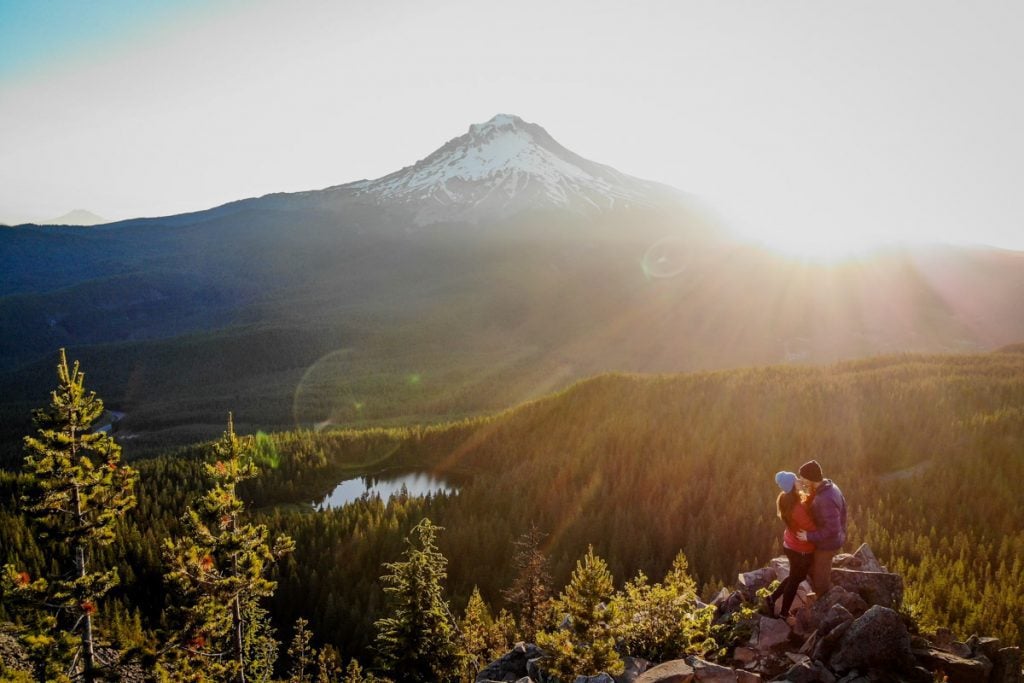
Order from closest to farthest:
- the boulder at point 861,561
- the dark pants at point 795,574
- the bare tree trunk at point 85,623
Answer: the dark pants at point 795,574
the boulder at point 861,561
the bare tree trunk at point 85,623

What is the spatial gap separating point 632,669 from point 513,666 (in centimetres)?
328

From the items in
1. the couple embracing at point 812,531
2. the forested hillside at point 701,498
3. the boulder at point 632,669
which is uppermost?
the couple embracing at point 812,531

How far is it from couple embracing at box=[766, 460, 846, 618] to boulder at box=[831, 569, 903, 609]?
1.04ft

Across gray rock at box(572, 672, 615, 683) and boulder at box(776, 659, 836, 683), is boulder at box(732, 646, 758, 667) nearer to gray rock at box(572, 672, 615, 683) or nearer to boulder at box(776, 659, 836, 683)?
boulder at box(776, 659, 836, 683)

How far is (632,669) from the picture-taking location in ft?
30.7

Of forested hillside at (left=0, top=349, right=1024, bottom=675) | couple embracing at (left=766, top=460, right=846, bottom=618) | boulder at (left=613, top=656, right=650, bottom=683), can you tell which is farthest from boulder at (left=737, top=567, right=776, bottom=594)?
boulder at (left=613, top=656, right=650, bottom=683)

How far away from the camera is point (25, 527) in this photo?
33781 millimetres

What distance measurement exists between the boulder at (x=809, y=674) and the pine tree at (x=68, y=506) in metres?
12.5

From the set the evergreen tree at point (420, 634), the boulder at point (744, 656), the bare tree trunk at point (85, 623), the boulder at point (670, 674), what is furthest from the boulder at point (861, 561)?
the bare tree trunk at point (85, 623)

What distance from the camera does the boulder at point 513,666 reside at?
37.3 ft

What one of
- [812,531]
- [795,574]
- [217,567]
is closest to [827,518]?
[812,531]

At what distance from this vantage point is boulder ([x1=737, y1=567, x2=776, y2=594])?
11.3 m

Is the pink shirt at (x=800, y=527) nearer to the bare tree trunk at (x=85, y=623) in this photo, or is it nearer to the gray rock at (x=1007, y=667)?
the gray rock at (x=1007, y=667)

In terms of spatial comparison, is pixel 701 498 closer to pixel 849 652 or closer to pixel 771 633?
pixel 771 633
